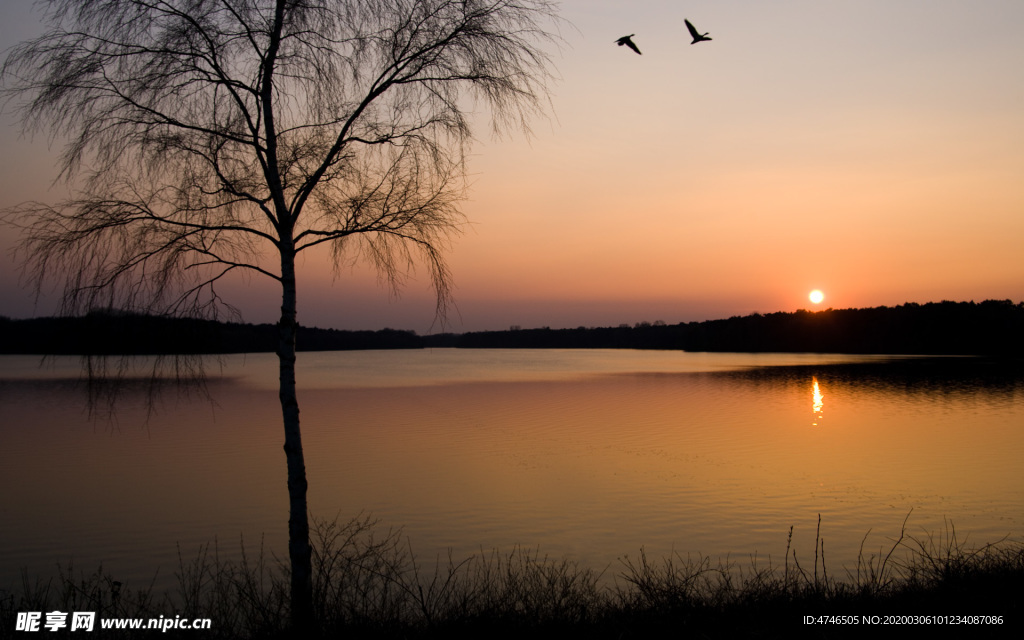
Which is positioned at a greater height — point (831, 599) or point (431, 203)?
point (431, 203)

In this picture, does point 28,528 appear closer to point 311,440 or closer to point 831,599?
point 311,440

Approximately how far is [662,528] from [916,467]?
1016cm

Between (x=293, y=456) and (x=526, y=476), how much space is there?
40.4ft

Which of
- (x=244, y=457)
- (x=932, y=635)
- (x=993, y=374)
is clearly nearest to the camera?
(x=932, y=635)

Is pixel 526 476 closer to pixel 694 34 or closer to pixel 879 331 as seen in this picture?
pixel 694 34

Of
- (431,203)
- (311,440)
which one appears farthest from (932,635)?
(311,440)

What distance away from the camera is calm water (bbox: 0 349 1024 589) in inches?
500

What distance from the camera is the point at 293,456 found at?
6.95 m

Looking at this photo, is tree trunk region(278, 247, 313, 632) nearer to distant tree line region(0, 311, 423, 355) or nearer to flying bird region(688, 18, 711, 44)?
distant tree line region(0, 311, 423, 355)

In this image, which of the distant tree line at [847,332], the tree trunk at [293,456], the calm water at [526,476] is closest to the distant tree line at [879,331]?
the distant tree line at [847,332]

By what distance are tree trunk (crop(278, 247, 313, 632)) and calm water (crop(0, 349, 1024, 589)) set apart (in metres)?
4.88

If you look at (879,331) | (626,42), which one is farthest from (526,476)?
(879,331)

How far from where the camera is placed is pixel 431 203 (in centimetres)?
753

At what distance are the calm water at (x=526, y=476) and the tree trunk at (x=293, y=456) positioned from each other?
4.88 metres
